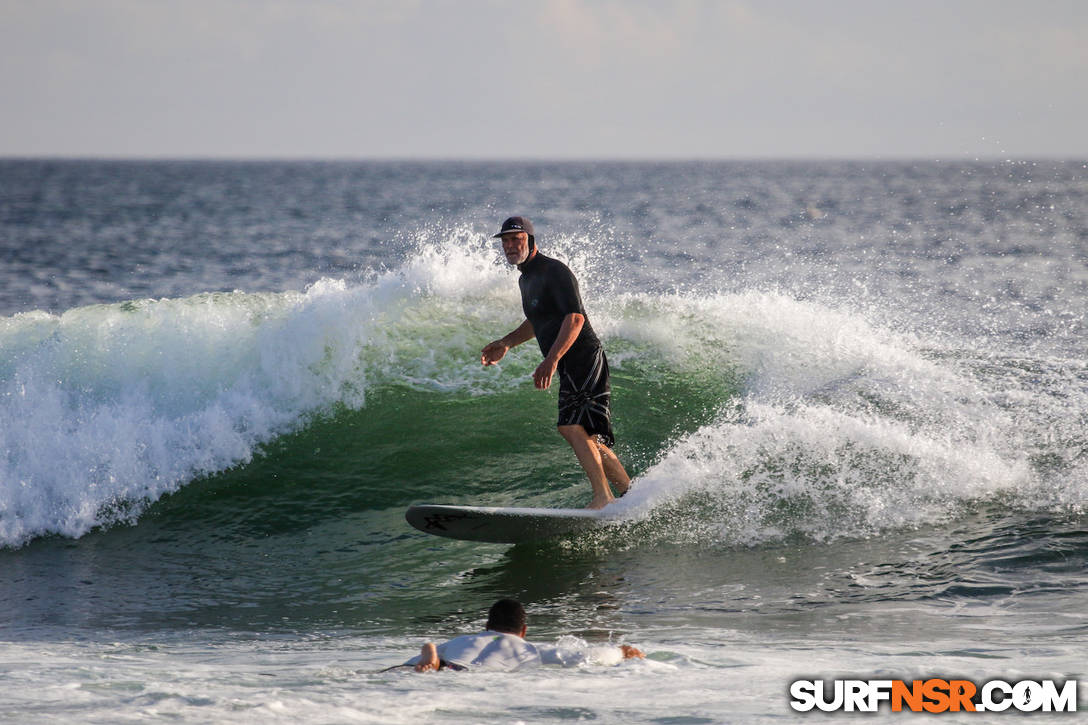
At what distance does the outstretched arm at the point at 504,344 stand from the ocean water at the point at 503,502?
1.29m

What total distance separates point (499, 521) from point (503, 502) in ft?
4.32

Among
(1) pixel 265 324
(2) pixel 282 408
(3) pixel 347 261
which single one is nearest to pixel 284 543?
(2) pixel 282 408

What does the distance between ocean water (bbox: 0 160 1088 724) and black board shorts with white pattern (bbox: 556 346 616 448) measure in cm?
68

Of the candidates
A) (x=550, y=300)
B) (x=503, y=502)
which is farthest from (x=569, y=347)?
(x=503, y=502)

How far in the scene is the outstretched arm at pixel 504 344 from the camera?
6891mm

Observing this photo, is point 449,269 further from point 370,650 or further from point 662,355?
point 370,650

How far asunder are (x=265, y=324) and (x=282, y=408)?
1020 millimetres

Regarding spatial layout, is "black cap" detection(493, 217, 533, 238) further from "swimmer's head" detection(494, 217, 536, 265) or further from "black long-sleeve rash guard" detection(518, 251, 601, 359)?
"black long-sleeve rash guard" detection(518, 251, 601, 359)

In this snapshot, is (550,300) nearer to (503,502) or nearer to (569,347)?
(569,347)

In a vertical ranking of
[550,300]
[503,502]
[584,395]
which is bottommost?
[503,502]

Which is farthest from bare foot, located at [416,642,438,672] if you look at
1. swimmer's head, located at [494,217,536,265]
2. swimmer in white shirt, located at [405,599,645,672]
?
swimmer's head, located at [494,217,536,265]

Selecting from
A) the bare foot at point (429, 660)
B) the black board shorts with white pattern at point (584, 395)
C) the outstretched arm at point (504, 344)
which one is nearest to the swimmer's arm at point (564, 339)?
the black board shorts with white pattern at point (584, 395)

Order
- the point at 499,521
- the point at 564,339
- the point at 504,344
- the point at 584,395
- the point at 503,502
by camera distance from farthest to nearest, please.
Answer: the point at 503,502 → the point at 504,344 → the point at 499,521 → the point at 584,395 → the point at 564,339

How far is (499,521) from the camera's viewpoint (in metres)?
6.86
